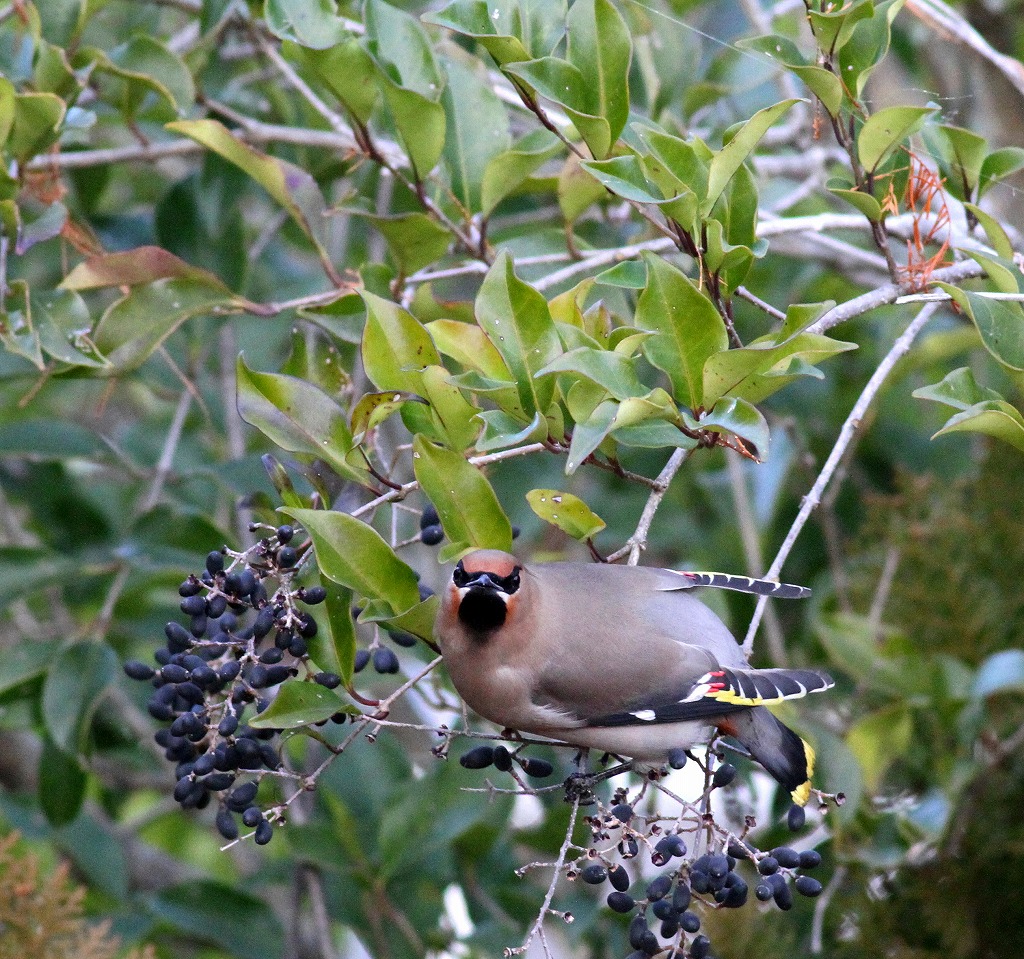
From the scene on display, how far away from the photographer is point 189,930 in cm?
313

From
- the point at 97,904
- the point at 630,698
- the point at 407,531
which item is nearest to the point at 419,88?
the point at 630,698

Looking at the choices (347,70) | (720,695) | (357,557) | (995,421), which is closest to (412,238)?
(347,70)

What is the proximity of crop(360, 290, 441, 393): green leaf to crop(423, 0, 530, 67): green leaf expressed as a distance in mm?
446

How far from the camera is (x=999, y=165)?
2.29 meters

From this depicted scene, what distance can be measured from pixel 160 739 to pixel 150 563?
3.06 ft

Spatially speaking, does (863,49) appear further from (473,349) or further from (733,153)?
(473,349)

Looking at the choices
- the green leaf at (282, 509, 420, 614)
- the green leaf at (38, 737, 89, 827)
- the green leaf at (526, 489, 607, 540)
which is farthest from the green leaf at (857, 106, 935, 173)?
the green leaf at (38, 737, 89, 827)

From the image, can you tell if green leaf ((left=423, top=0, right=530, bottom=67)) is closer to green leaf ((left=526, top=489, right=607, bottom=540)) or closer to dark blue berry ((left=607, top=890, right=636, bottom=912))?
green leaf ((left=526, top=489, right=607, bottom=540))

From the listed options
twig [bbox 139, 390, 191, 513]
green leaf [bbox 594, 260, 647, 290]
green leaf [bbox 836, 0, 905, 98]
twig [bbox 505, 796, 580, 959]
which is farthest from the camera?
twig [bbox 139, 390, 191, 513]

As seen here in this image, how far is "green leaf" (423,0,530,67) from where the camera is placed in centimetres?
202

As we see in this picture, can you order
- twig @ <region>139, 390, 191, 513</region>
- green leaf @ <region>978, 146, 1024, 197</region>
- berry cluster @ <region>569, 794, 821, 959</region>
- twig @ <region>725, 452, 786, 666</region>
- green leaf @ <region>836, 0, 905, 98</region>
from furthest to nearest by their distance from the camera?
twig @ <region>725, 452, 786, 666</region> → twig @ <region>139, 390, 191, 513</region> → green leaf @ <region>978, 146, 1024, 197</region> → green leaf @ <region>836, 0, 905, 98</region> → berry cluster @ <region>569, 794, 821, 959</region>

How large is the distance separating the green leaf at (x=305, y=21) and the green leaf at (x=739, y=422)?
1.06 meters

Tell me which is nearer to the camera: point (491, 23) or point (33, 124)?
point (491, 23)

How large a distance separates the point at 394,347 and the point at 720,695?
0.76m
